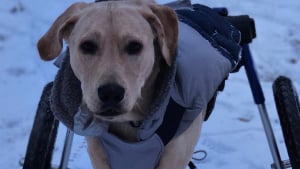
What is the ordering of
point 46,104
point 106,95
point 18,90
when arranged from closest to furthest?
point 106,95 < point 46,104 < point 18,90

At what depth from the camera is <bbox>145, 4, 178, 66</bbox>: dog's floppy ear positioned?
1.92 metres

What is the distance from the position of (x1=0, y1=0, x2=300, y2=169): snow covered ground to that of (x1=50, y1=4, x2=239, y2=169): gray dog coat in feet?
2.78

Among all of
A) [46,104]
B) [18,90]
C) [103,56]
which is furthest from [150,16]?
[18,90]

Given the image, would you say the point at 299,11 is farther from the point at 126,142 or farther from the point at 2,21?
the point at 126,142

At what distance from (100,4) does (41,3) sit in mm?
2353

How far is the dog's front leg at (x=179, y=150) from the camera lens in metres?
2.05

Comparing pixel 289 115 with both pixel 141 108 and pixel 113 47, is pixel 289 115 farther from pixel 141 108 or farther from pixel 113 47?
pixel 113 47

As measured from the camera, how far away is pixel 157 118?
1956 millimetres

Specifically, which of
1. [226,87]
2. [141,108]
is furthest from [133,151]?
[226,87]

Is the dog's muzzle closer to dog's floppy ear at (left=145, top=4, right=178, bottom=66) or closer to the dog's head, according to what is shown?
the dog's head

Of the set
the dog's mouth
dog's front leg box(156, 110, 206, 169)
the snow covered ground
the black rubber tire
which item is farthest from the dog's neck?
the snow covered ground

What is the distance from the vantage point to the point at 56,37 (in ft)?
6.38

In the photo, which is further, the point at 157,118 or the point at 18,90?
the point at 18,90

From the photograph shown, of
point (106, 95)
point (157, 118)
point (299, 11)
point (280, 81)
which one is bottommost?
point (299, 11)
